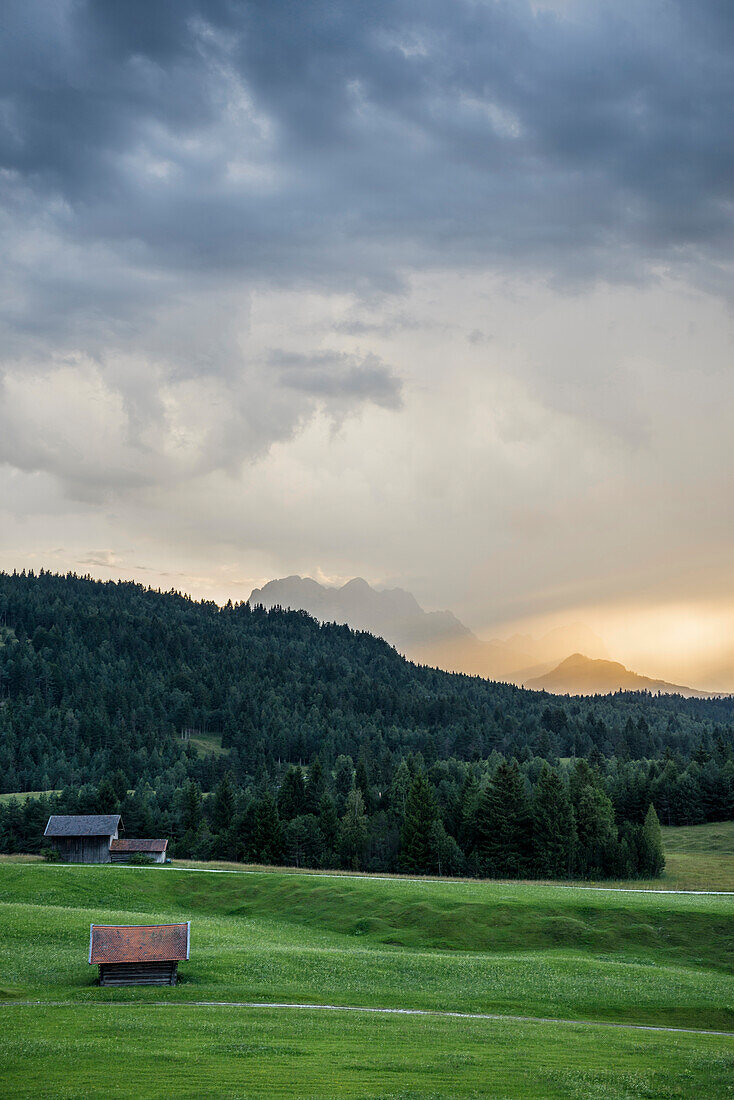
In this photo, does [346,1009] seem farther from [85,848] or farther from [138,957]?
[85,848]

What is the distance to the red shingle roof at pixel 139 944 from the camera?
44.8 m

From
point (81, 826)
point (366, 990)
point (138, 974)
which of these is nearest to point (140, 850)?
point (81, 826)

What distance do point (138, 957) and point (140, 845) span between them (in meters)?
63.4

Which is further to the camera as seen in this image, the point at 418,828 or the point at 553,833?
the point at 418,828

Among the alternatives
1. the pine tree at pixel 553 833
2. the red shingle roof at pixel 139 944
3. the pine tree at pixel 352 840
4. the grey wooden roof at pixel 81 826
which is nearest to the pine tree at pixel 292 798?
the pine tree at pixel 352 840

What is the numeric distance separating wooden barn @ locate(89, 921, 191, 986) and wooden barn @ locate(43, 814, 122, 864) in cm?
6362

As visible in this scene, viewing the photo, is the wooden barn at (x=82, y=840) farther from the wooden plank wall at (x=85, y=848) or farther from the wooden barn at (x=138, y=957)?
the wooden barn at (x=138, y=957)

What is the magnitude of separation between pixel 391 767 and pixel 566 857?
72.2 meters

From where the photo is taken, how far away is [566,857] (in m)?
108

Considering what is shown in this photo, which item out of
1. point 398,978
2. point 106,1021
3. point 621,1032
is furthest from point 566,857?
point 106,1021

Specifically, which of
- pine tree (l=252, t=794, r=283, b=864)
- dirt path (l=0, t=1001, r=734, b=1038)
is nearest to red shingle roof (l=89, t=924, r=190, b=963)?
dirt path (l=0, t=1001, r=734, b=1038)

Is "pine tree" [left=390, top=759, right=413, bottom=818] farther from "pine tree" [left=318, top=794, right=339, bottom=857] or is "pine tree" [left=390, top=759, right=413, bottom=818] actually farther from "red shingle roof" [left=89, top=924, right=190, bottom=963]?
"red shingle roof" [left=89, top=924, right=190, bottom=963]

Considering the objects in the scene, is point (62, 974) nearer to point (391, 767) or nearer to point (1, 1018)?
point (1, 1018)

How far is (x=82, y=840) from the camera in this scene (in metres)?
106
